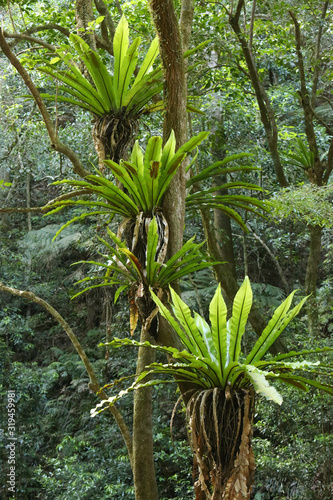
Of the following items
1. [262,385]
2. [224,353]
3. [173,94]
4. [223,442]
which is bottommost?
[223,442]

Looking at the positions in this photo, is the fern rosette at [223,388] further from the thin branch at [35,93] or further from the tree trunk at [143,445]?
the thin branch at [35,93]

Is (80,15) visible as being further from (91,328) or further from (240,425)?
(91,328)

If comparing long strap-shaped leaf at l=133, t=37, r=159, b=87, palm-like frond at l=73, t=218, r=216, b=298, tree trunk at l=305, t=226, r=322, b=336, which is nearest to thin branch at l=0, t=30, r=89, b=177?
long strap-shaped leaf at l=133, t=37, r=159, b=87

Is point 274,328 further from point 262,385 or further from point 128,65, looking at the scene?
point 128,65

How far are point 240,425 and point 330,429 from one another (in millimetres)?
2171

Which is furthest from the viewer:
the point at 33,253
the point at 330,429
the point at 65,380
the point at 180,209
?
the point at 33,253

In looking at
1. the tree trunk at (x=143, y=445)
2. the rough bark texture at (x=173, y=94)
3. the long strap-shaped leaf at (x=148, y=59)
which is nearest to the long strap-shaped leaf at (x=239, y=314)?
the rough bark texture at (x=173, y=94)

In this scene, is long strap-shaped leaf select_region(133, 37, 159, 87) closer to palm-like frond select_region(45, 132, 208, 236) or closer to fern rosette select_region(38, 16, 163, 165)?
fern rosette select_region(38, 16, 163, 165)

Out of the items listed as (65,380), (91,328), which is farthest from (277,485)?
(91,328)

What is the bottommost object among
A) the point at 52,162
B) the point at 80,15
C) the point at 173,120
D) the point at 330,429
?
the point at 330,429

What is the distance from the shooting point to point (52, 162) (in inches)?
248

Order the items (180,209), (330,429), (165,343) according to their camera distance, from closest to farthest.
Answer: (165,343), (180,209), (330,429)

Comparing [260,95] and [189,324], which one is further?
[260,95]

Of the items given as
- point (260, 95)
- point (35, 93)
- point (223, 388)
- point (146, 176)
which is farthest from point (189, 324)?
point (260, 95)
